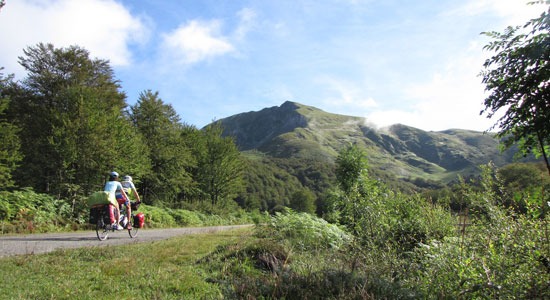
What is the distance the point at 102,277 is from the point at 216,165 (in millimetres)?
28069

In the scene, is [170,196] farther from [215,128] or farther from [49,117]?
[49,117]

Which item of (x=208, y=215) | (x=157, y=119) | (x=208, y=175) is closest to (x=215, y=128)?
(x=208, y=175)

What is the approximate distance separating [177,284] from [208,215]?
2300 cm

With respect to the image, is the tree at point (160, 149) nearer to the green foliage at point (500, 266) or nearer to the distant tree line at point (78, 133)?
the distant tree line at point (78, 133)

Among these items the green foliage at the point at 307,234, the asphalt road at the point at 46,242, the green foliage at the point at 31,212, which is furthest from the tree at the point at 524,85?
the green foliage at the point at 31,212

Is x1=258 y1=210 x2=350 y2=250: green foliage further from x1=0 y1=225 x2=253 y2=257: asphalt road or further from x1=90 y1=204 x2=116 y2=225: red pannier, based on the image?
x1=90 y1=204 x2=116 y2=225: red pannier

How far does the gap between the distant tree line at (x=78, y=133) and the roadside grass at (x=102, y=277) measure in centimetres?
1024

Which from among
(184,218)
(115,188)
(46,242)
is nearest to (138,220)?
(115,188)

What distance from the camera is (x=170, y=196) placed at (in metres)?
28.3

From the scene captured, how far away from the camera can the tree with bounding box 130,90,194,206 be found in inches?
1013

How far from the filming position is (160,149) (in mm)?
25969

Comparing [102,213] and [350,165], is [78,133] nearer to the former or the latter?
[102,213]

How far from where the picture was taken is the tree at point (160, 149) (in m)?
25.7

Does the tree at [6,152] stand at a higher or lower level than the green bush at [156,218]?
higher
